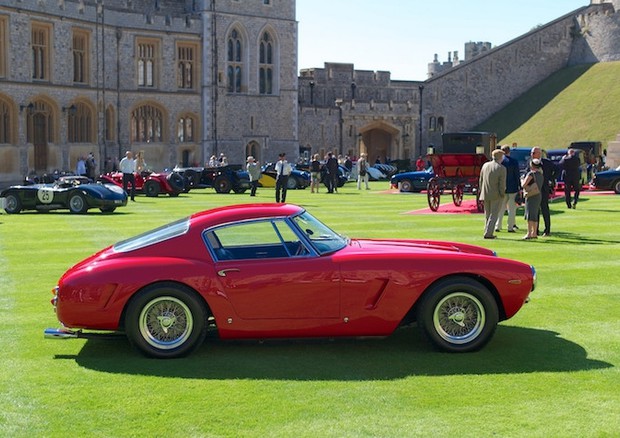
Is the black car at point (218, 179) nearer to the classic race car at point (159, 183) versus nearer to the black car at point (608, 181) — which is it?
the classic race car at point (159, 183)

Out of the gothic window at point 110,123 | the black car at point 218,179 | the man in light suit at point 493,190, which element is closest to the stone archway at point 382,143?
the gothic window at point 110,123

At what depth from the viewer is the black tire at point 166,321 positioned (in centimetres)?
776

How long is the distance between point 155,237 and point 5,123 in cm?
3441

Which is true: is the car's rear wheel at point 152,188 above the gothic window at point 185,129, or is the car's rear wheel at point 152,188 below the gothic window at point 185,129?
below

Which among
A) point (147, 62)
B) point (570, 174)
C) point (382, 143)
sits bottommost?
point (570, 174)

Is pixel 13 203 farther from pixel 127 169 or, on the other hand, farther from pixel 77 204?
pixel 127 169

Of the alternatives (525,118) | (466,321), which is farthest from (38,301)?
(525,118)

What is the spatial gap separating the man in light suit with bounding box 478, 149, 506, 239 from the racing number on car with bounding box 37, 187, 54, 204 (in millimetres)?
11951

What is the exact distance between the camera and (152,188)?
103ft

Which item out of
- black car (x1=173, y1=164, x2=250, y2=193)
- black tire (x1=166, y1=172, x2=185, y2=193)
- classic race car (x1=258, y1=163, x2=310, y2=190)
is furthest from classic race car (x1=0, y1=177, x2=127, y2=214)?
classic race car (x1=258, y1=163, x2=310, y2=190)

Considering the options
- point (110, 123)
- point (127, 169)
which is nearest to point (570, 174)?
point (127, 169)

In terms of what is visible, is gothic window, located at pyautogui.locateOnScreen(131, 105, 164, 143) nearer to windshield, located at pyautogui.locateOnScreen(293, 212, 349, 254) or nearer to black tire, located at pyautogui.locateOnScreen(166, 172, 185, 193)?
black tire, located at pyautogui.locateOnScreen(166, 172, 185, 193)

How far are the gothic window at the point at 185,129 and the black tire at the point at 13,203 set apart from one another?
2725 cm

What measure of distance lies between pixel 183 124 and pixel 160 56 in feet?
13.2
